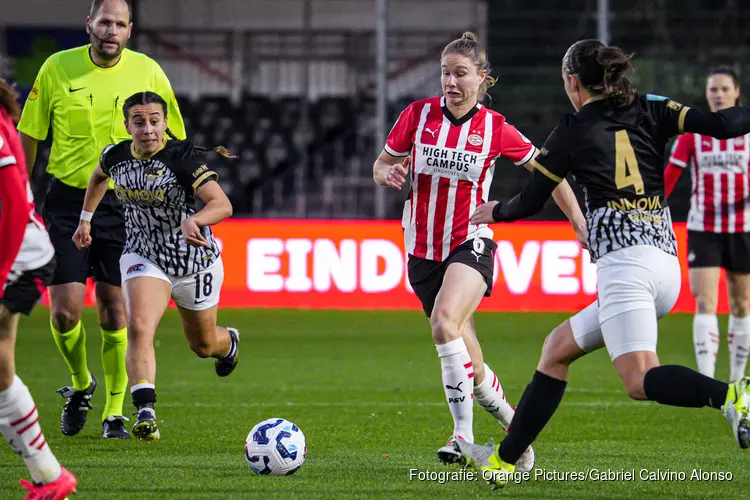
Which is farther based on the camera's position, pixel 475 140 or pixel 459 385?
pixel 475 140

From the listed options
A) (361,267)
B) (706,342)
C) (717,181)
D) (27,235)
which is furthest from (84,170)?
(361,267)

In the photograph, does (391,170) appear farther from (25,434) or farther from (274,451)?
(25,434)

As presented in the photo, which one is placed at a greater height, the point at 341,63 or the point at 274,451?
the point at 341,63

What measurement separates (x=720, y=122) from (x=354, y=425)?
3.45 m

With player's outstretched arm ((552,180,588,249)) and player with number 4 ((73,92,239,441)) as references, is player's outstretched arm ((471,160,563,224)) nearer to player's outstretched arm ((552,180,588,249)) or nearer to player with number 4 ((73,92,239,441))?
player's outstretched arm ((552,180,588,249))

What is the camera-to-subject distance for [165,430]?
7312 millimetres

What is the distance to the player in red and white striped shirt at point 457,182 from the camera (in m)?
6.16

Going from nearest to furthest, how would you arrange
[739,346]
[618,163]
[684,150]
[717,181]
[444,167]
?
[618,163] → [444,167] → [739,346] → [684,150] → [717,181]

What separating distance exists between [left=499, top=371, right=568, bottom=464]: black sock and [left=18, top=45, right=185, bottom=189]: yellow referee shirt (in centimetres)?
291

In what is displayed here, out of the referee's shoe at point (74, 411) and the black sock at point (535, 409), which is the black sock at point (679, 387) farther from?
the referee's shoe at point (74, 411)

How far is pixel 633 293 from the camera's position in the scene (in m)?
4.83

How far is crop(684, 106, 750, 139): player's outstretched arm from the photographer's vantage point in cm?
491

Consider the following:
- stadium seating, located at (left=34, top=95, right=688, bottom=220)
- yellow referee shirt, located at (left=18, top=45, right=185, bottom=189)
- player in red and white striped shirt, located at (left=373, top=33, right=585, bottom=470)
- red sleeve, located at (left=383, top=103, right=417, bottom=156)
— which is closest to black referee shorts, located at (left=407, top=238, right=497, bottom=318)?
player in red and white striped shirt, located at (left=373, top=33, right=585, bottom=470)

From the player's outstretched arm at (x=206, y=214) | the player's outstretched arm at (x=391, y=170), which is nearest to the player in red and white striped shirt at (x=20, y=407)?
the player's outstretched arm at (x=206, y=214)
